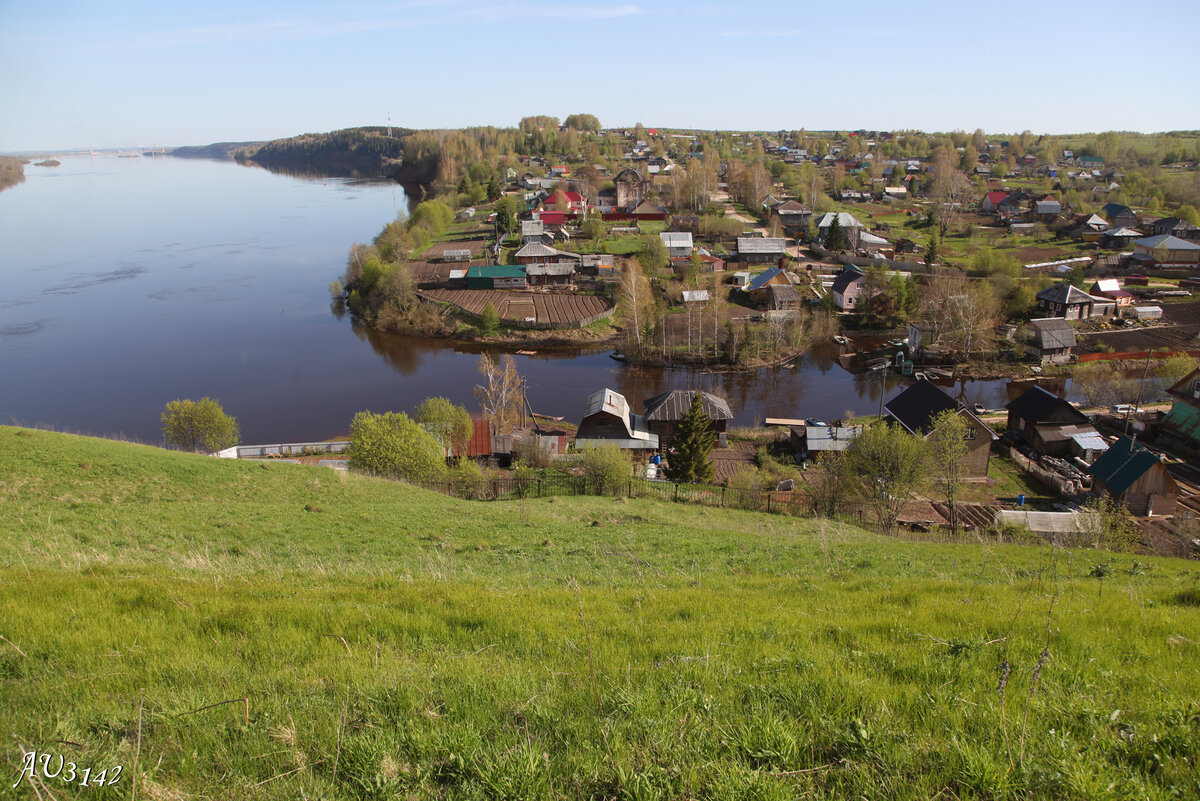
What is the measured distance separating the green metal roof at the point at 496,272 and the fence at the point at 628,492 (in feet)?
107

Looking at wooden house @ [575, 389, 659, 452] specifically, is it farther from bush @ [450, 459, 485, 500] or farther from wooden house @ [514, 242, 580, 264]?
wooden house @ [514, 242, 580, 264]

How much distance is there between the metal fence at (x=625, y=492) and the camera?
53.6 ft

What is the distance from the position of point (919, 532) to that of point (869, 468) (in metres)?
2.00

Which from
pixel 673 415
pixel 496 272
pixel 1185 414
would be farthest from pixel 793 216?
pixel 673 415

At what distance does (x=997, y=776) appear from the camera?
92.8 inches

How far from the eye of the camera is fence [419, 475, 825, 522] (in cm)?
1633

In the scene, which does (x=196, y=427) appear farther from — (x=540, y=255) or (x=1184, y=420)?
(x=1184, y=420)

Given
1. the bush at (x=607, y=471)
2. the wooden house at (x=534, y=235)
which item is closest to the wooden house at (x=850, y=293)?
the wooden house at (x=534, y=235)

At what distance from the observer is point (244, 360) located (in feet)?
113

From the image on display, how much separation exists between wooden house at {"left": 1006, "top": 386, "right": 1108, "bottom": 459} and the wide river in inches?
269

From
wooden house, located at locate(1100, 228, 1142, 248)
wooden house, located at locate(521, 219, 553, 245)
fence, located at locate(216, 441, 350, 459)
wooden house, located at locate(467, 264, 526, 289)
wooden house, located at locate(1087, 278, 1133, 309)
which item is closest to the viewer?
fence, located at locate(216, 441, 350, 459)

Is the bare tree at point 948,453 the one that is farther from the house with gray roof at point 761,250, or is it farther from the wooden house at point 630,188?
the wooden house at point 630,188

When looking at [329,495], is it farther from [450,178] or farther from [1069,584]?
[450,178]

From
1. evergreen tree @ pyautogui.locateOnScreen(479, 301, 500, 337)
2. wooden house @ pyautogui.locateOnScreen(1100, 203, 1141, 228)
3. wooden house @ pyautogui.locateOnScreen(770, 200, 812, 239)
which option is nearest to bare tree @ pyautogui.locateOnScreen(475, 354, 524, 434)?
evergreen tree @ pyautogui.locateOnScreen(479, 301, 500, 337)
